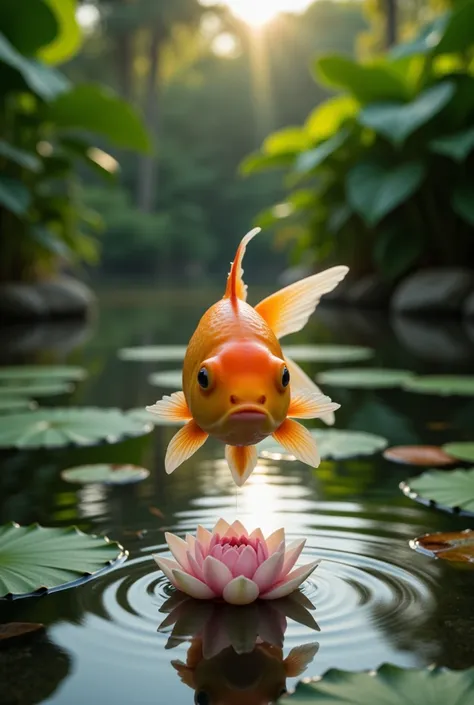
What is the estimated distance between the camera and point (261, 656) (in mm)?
997

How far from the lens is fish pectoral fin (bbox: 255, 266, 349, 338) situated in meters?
1.09

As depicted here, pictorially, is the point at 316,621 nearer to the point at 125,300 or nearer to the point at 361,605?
the point at 361,605

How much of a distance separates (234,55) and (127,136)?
22.7m

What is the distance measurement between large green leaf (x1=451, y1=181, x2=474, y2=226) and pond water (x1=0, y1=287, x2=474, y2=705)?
13.5 feet

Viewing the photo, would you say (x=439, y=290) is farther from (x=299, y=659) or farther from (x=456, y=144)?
(x=299, y=659)

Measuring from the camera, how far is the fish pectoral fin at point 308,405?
1.00 meters

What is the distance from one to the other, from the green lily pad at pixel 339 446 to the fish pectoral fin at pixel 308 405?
1.14 m

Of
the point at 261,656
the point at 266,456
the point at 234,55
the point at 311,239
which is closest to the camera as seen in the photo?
the point at 261,656

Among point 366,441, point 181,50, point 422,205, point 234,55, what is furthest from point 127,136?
point 234,55

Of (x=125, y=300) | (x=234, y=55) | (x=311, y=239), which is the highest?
(x=234, y=55)

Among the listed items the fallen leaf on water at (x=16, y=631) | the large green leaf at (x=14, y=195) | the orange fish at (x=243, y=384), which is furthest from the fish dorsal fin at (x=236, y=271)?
the large green leaf at (x=14, y=195)

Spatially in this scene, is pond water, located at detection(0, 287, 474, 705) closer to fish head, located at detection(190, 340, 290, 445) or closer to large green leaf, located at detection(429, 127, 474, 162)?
fish head, located at detection(190, 340, 290, 445)

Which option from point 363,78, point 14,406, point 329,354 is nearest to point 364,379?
point 329,354

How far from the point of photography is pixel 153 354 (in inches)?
189
